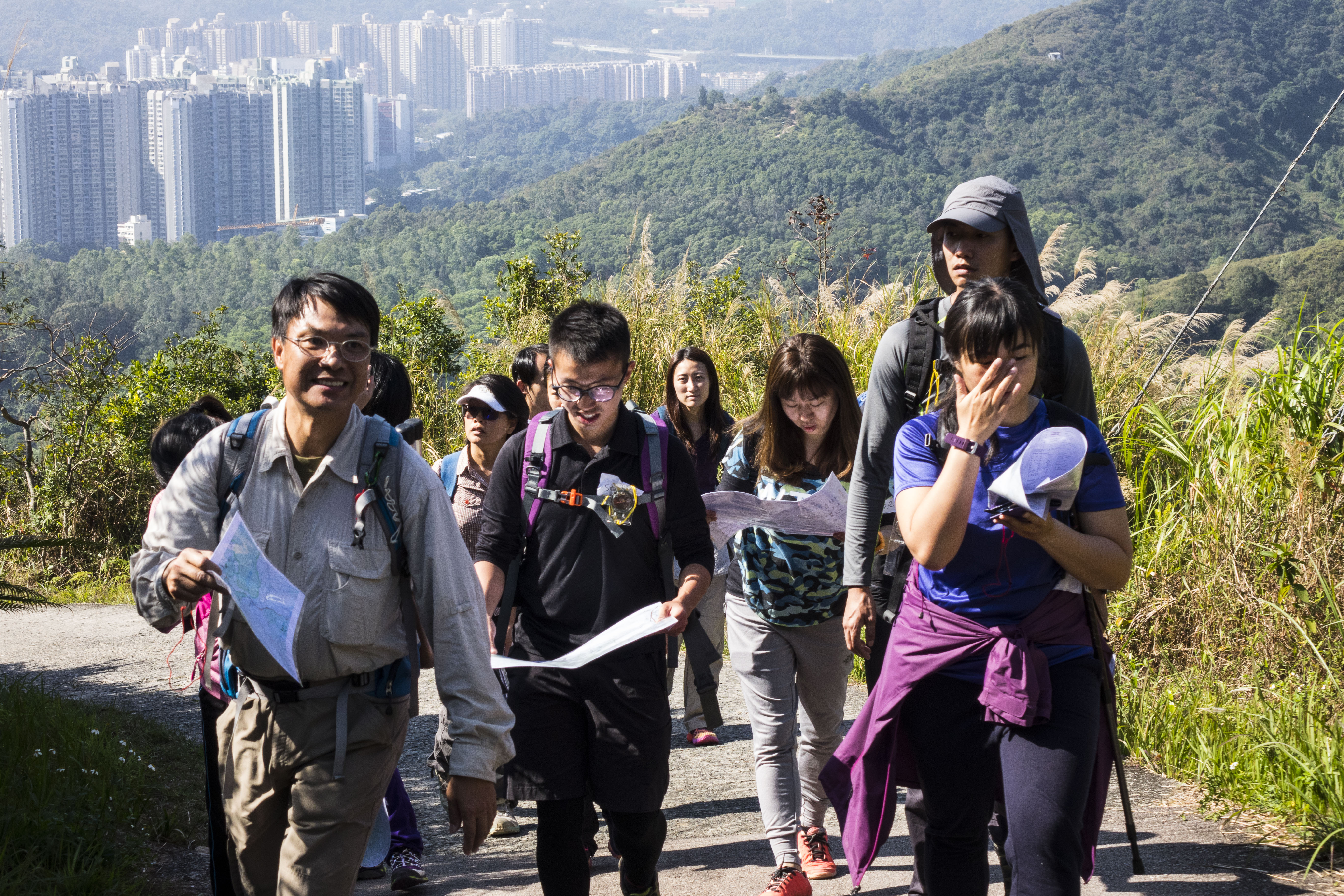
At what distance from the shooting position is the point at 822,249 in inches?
376

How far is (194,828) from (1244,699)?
3.96 metres

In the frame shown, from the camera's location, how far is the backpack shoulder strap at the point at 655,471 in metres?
3.09

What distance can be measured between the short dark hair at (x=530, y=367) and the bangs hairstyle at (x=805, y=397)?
1747 millimetres

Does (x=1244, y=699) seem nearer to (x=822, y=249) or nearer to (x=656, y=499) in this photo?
(x=656, y=499)

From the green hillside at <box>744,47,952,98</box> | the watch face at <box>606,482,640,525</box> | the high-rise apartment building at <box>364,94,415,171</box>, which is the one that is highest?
the high-rise apartment building at <box>364,94,415,171</box>

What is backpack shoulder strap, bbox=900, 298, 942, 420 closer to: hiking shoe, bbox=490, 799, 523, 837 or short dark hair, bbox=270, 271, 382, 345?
short dark hair, bbox=270, 271, 382, 345

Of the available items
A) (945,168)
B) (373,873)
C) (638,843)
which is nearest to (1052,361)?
(638,843)

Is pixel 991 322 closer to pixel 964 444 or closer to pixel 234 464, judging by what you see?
pixel 964 444

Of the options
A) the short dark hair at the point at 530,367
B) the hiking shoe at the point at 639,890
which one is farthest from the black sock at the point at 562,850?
the short dark hair at the point at 530,367

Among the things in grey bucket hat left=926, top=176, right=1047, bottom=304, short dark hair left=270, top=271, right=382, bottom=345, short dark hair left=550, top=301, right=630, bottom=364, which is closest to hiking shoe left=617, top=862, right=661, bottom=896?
short dark hair left=550, top=301, right=630, bottom=364

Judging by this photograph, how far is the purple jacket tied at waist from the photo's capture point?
7.90 ft

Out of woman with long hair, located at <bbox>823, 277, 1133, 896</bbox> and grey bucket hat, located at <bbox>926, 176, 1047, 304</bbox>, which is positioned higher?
grey bucket hat, located at <bbox>926, 176, 1047, 304</bbox>

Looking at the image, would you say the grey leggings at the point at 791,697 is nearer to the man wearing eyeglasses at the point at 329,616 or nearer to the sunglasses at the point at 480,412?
the sunglasses at the point at 480,412

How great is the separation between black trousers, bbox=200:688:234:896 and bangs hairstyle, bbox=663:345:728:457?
2802mm
